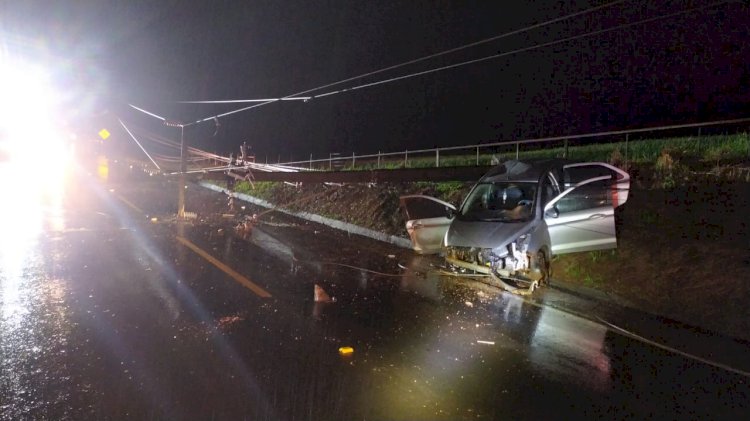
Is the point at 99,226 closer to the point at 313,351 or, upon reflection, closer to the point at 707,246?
the point at 313,351

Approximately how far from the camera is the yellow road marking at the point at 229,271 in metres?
8.29

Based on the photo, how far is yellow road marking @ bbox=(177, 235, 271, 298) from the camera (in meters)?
8.29

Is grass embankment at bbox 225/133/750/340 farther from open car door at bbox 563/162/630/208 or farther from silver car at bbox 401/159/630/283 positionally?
open car door at bbox 563/162/630/208

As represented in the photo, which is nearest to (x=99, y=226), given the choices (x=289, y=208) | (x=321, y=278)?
(x=289, y=208)

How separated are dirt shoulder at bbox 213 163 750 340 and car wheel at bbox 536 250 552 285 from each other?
0.51 m

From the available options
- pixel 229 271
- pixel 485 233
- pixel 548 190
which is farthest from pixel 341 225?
pixel 485 233

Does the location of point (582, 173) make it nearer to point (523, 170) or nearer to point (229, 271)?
point (523, 170)

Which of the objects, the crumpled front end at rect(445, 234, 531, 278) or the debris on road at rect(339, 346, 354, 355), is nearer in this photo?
the debris on road at rect(339, 346, 354, 355)

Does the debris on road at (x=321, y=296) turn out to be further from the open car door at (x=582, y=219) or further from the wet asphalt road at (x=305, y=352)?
the open car door at (x=582, y=219)

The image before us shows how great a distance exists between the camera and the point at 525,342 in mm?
6254

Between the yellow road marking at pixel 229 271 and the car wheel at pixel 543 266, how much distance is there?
4389 millimetres

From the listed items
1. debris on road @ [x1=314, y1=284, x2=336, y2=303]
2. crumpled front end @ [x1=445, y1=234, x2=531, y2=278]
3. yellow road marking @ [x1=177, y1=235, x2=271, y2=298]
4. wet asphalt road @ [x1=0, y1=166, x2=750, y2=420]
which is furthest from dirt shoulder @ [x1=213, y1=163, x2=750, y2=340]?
yellow road marking @ [x1=177, y1=235, x2=271, y2=298]

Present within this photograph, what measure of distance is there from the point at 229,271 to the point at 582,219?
6.32m

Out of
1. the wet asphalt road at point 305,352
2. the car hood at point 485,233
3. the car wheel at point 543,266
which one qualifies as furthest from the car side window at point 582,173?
the wet asphalt road at point 305,352
